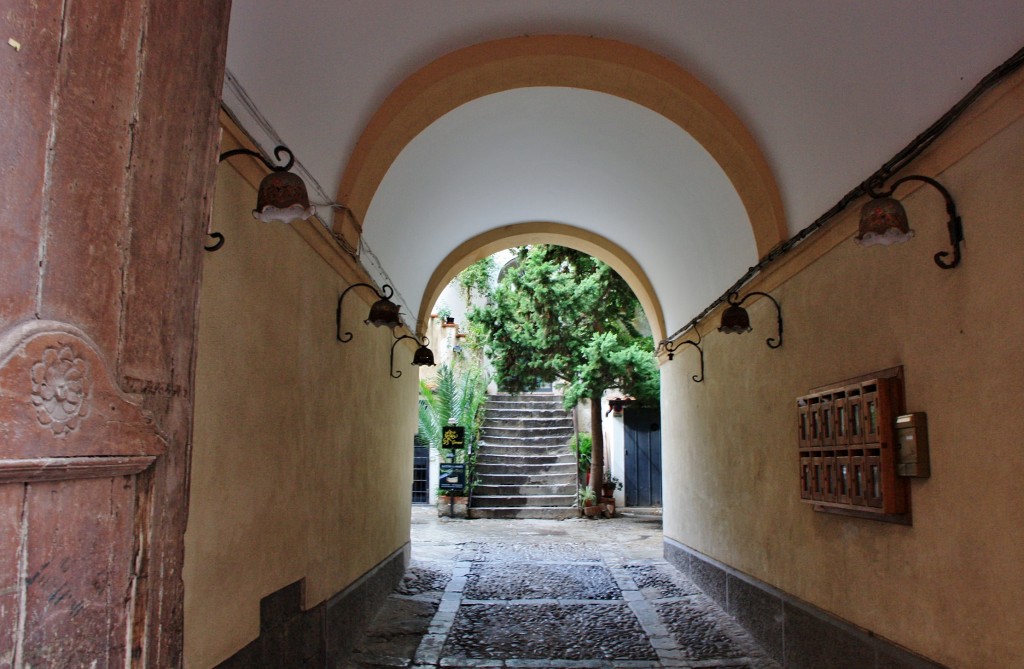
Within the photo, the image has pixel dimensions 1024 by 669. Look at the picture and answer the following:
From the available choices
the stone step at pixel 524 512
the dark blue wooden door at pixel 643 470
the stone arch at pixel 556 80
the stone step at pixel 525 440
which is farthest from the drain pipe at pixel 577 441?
the stone arch at pixel 556 80

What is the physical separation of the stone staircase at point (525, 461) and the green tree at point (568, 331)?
2.38 meters

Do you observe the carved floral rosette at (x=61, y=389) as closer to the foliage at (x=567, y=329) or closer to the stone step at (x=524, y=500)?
the foliage at (x=567, y=329)

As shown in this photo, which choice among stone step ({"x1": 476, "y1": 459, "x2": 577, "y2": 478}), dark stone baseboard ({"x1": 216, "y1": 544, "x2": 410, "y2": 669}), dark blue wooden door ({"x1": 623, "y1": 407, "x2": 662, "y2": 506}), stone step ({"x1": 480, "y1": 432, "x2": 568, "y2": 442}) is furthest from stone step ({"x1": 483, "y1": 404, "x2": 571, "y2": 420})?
dark stone baseboard ({"x1": 216, "y1": 544, "x2": 410, "y2": 669})

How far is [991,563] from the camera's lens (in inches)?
113

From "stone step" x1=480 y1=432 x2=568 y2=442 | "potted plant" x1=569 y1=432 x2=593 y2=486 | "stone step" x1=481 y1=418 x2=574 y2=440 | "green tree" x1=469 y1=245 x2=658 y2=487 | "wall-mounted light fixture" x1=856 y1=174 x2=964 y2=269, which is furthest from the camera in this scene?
"stone step" x1=481 y1=418 x2=574 y2=440

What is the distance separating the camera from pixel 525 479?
54.6 feet

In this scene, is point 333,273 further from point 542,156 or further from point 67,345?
point 67,345

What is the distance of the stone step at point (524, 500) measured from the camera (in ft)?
51.3

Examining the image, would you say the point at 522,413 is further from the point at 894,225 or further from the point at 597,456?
the point at 894,225

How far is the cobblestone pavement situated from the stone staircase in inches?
175

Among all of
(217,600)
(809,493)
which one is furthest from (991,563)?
(217,600)

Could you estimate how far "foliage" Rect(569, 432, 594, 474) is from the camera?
16.7m

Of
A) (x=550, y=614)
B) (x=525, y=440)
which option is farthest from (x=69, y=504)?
(x=525, y=440)

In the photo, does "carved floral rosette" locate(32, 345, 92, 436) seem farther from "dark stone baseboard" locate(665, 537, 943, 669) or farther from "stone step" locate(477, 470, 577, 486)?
"stone step" locate(477, 470, 577, 486)
